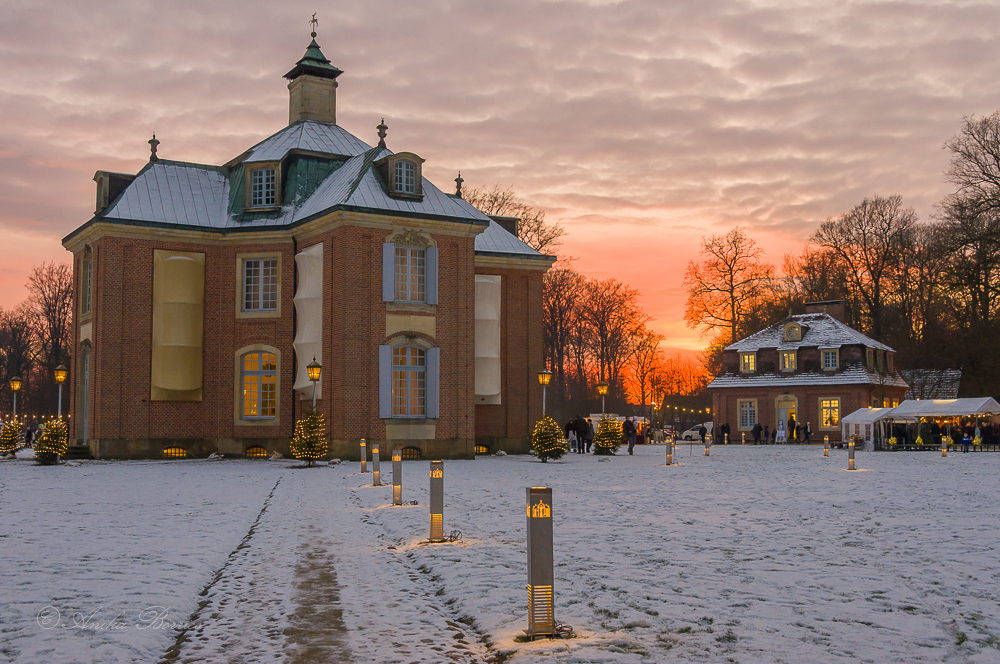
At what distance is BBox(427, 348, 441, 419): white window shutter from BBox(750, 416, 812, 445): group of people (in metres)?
29.0

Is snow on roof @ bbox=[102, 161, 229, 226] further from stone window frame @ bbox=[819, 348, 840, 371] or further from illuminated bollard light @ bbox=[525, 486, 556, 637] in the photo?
stone window frame @ bbox=[819, 348, 840, 371]

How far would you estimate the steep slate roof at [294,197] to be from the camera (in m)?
33.8

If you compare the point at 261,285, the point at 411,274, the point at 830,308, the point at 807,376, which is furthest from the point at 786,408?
the point at 261,285

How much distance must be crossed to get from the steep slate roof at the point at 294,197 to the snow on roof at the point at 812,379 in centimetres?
2401

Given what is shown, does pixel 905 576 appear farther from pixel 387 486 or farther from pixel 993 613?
pixel 387 486

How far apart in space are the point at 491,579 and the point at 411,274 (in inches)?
1000

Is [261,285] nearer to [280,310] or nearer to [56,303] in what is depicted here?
[280,310]

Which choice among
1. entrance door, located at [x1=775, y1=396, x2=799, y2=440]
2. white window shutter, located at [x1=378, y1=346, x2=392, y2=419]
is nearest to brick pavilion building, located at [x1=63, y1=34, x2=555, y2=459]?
white window shutter, located at [x1=378, y1=346, x2=392, y2=419]

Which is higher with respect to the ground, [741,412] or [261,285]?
[261,285]

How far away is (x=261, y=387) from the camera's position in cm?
3534

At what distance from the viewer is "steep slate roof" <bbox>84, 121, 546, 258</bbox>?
111 ft

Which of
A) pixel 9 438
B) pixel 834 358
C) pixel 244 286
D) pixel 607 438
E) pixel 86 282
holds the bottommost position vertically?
pixel 607 438

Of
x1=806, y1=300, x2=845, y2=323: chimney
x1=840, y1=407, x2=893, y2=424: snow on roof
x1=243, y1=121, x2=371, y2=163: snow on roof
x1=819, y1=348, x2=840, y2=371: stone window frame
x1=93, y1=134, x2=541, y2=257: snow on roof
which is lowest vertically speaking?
x1=840, y1=407, x2=893, y2=424: snow on roof

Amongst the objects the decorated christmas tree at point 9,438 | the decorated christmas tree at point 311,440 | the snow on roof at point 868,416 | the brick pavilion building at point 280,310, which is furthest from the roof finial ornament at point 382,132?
the snow on roof at point 868,416
